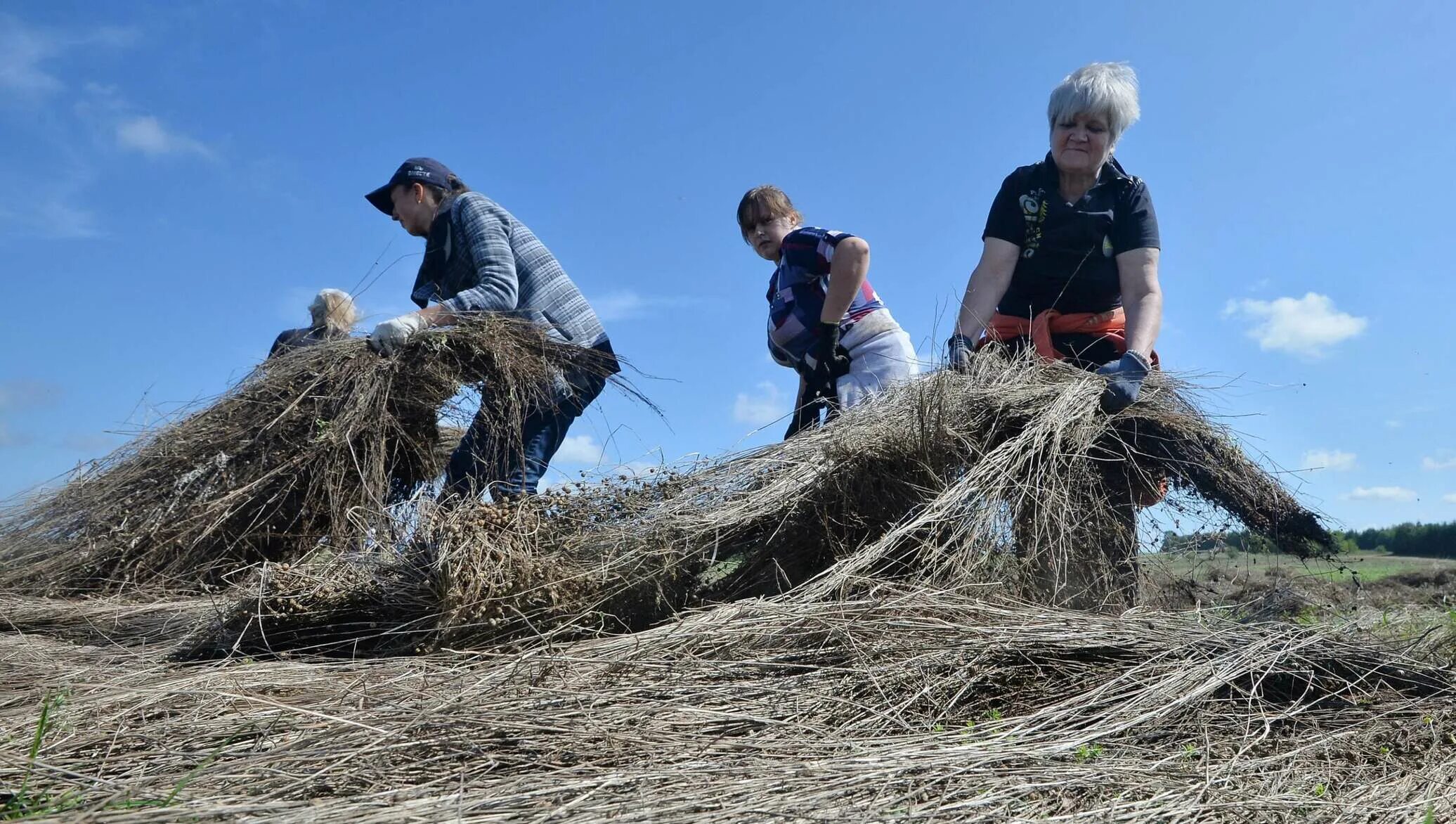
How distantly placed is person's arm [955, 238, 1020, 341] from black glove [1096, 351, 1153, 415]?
0.48 metres

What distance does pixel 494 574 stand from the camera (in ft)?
9.82

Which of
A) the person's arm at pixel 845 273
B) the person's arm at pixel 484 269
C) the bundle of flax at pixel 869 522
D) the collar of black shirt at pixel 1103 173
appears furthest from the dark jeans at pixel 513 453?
the collar of black shirt at pixel 1103 173

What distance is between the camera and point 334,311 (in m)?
5.58

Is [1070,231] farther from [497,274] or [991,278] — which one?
[497,274]

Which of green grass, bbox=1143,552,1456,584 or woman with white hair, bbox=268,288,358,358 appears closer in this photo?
green grass, bbox=1143,552,1456,584

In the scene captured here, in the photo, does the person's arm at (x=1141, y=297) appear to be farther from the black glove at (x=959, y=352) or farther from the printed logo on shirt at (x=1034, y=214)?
the black glove at (x=959, y=352)

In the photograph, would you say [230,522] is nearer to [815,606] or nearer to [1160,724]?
[815,606]

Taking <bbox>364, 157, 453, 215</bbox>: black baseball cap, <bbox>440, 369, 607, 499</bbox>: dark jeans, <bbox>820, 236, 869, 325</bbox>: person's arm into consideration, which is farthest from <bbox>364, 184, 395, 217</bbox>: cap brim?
<bbox>820, 236, 869, 325</bbox>: person's arm

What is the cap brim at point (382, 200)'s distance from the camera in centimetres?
479

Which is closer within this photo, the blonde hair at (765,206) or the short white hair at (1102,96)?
the short white hair at (1102,96)

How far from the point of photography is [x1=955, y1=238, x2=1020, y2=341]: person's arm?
3717mm

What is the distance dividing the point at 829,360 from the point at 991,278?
924mm

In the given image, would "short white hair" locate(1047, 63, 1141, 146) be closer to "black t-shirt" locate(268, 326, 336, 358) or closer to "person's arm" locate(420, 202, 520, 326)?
"person's arm" locate(420, 202, 520, 326)

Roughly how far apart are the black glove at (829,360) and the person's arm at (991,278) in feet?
2.59
